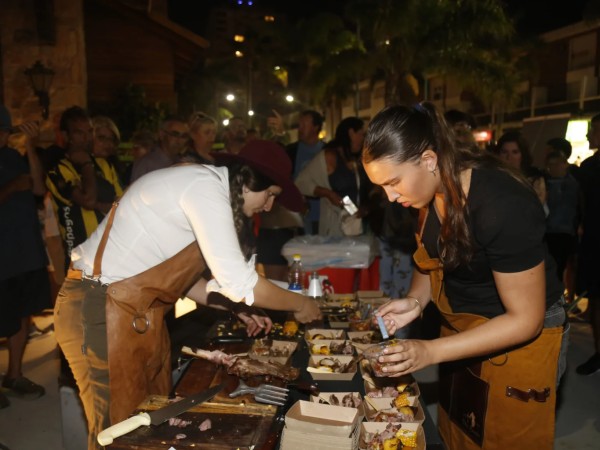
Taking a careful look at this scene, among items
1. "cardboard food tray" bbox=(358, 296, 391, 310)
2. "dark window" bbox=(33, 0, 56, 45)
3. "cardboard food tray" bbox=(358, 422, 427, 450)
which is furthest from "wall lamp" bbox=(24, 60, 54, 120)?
"cardboard food tray" bbox=(358, 422, 427, 450)

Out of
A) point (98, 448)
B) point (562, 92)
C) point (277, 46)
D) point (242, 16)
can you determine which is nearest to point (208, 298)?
point (98, 448)

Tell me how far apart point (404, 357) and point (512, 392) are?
58cm

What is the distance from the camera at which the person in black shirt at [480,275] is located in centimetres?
181

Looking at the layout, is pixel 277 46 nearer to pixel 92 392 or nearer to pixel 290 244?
pixel 290 244

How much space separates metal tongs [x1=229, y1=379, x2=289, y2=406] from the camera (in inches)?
80.2

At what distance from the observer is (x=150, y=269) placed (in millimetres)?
2150

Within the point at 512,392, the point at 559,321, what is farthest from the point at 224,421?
the point at 559,321

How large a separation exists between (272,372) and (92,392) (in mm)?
781

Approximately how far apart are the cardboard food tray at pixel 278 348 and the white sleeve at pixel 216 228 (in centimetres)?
57

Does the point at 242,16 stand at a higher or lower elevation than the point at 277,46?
→ higher

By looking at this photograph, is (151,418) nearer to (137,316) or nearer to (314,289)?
(137,316)

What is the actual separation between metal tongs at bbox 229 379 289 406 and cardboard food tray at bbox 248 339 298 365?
0.41 metres

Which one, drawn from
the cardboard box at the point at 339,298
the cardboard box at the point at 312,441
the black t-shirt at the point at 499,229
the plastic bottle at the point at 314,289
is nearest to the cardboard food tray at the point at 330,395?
the cardboard box at the point at 312,441

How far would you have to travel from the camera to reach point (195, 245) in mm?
2199
